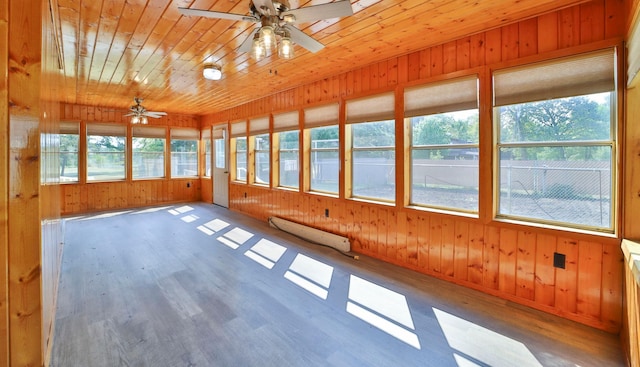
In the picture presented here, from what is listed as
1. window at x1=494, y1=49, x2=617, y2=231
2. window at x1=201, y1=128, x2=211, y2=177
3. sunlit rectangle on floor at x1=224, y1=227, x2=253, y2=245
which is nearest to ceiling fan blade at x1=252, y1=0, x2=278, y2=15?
window at x1=494, y1=49, x2=617, y2=231

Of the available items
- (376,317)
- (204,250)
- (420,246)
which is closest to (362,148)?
(420,246)

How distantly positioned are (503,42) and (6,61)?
3463 millimetres

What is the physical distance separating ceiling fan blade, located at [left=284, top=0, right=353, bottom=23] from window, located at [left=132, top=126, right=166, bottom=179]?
719 centimetres

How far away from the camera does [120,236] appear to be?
4.77m

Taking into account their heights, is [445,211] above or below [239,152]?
below

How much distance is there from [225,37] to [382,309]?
302 cm

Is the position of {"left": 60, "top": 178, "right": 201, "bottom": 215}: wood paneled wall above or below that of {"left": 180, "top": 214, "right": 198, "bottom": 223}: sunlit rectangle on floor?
above

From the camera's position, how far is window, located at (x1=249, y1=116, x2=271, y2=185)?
19.2ft

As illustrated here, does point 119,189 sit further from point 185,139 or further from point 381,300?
point 381,300

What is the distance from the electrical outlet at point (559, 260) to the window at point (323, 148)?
269 cm

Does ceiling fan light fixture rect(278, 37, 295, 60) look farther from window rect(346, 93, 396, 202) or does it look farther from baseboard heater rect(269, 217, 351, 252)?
baseboard heater rect(269, 217, 351, 252)

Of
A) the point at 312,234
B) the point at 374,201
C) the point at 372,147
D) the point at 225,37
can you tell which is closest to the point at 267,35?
the point at 225,37

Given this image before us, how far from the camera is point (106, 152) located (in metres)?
7.09

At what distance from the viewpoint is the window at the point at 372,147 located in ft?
12.1
